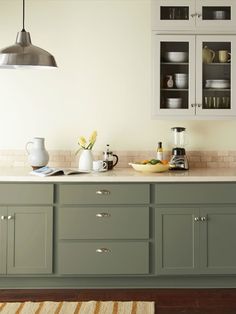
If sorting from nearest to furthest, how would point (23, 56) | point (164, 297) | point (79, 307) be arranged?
point (23, 56) → point (79, 307) → point (164, 297)

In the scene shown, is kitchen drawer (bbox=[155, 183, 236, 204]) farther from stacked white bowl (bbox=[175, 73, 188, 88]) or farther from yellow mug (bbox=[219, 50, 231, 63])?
yellow mug (bbox=[219, 50, 231, 63])

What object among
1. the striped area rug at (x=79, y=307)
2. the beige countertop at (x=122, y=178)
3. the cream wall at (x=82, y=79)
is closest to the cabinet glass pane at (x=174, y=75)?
the cream wall at (x=82, y=79)

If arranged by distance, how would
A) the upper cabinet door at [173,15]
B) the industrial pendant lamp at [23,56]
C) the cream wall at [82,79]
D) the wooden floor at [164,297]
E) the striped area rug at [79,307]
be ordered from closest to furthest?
the industrial pendant lamp at [23,56] < the striped area rug at [79,307] < the wooden floor at [164,297] < the upper cabinet door at [173,15] < the cream wall at [82,79]

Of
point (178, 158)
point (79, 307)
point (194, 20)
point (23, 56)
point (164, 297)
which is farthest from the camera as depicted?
point (178, 158)

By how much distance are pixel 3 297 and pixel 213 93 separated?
2.33 meters

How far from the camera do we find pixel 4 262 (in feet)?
13.0

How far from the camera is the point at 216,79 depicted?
172 inches

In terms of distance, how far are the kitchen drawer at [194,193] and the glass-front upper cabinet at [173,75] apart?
69cm

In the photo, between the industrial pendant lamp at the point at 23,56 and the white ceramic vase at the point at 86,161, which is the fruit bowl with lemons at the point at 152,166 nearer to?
the white ceramic vase at the point at 86,161

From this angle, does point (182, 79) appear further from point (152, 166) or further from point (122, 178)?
point (122, 178)

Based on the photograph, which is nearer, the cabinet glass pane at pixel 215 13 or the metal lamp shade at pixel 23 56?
the metal lamp shade at pixel 23 56

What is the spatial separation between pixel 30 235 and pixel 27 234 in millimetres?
24

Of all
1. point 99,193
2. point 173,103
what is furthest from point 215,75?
point 99,193

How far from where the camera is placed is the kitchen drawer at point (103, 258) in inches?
156
